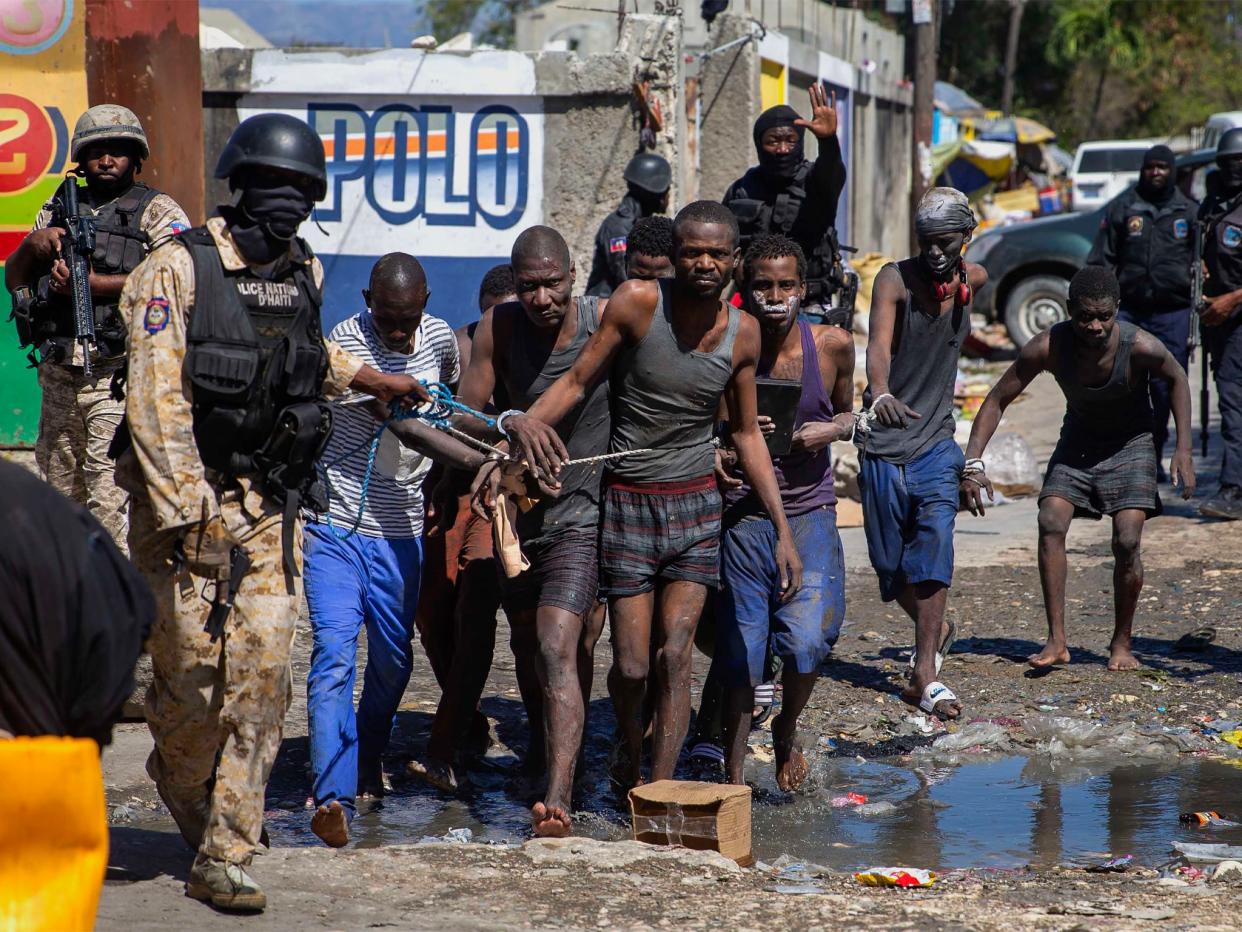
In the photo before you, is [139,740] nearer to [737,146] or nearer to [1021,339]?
[737,146]

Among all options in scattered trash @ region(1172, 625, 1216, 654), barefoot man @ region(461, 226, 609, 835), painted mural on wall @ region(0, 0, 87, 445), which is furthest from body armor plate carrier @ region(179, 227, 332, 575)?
painted mural on wall @ region(0, 0, 87, 445)

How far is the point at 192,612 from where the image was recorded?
398 cm

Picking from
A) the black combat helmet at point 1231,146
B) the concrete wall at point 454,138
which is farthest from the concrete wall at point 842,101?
the black combat helmet at point 1231,146

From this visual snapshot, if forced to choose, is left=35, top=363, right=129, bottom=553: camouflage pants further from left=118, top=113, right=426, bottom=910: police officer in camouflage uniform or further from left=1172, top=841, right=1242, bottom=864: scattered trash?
left=1172, top=841, right=1242, bottom=864: scattered trash

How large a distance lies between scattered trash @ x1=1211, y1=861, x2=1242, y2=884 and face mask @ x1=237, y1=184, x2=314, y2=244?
3.14 metres

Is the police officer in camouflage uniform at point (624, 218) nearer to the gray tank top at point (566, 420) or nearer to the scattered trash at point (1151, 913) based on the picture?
the gray tank top at point (566, 420)

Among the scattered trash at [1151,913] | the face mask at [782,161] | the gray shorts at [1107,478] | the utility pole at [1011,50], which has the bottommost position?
the scattered trash at [1151,913]

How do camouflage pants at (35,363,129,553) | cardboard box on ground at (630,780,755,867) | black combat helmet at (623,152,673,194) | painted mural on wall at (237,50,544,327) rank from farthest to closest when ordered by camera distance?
painted mural on wall at (237,50,544,327), black combat helmet at (623,152,673,194), camouflage pants at (35,363,129,553), cardboard box on ground at (630,780,755,867)

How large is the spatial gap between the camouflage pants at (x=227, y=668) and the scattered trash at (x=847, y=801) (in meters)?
2.29

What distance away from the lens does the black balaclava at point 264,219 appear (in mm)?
4047

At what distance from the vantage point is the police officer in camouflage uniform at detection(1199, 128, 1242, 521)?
9.69 meters

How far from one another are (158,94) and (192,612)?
5.47m

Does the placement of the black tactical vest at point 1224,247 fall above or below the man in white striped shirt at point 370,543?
above

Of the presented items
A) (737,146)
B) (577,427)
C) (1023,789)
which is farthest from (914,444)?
(737,146)
